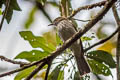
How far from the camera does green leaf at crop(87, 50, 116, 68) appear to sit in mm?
3057

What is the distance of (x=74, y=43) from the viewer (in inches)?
145

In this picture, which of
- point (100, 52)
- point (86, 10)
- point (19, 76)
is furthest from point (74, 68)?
point (86, 10)

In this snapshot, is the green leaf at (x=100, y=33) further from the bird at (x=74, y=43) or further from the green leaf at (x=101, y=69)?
the green leaf at (x=101, y=69)

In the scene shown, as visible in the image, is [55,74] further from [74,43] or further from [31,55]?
[74,43]

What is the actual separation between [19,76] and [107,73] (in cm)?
107

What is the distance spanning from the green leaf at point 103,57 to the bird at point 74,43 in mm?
140

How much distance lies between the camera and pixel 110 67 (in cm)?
310

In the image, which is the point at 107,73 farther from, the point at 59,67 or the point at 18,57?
the point at 18,57

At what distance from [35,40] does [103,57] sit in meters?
0.85

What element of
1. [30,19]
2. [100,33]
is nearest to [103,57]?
[100,33]

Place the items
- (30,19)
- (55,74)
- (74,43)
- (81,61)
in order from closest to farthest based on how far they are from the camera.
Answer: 1. (30,19)
2. (55,74)
3. (81,61)
4. (74,43)

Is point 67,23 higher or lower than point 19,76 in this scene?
higher

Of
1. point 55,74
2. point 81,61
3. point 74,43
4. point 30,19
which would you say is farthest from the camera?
point 74,43

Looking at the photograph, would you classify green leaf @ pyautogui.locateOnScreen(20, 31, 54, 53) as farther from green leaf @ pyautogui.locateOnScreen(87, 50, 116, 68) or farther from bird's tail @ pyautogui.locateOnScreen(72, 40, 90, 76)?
green leaf @ pyautogui.locateOnScreen(87, 50, 116, 68)
